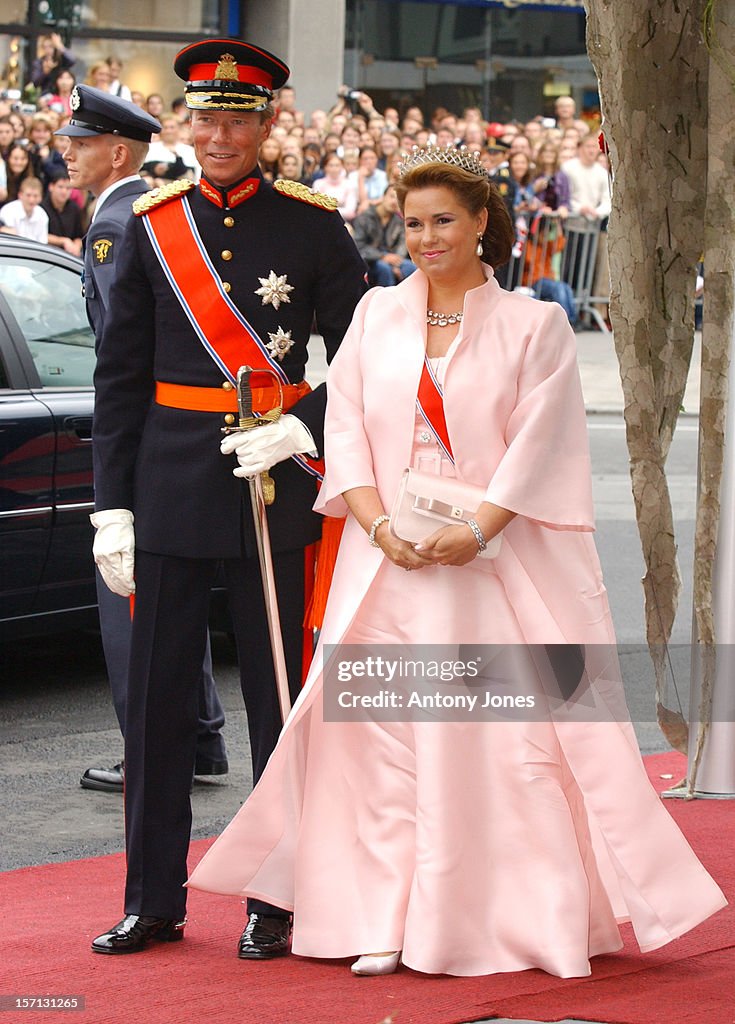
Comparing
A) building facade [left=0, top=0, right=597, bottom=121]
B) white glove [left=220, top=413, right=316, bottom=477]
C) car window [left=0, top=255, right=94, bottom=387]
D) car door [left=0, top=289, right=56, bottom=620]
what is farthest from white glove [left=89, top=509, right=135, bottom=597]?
building facade [left=0, top=0, right=597, bottom=121]

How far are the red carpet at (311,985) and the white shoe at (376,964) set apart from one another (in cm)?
2

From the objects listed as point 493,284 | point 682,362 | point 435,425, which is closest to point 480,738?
point 435,425

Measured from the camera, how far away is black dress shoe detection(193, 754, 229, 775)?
5973 mm

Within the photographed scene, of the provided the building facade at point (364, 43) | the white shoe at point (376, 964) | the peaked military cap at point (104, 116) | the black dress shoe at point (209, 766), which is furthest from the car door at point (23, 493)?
the building facade at point (364, 43)

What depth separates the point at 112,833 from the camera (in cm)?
543

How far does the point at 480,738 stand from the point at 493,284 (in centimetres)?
104

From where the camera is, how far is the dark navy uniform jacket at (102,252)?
17.3 feet

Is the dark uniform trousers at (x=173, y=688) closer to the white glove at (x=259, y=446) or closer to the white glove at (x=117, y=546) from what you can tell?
the white glove at (x=117, y=546)

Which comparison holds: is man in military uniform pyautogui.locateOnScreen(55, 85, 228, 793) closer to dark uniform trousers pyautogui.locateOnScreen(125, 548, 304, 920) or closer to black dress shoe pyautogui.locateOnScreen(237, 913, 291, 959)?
dark uniform trousers pyautogui.locateOnScreen(125, 548, 304, 920)

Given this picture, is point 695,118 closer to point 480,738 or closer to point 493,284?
point 493,284

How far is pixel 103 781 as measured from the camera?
5.91 m

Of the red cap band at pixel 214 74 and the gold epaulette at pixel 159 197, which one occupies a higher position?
the red cap band at pixel 214 74

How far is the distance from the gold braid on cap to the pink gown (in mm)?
259

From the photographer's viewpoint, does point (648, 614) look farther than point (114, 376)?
Yes
